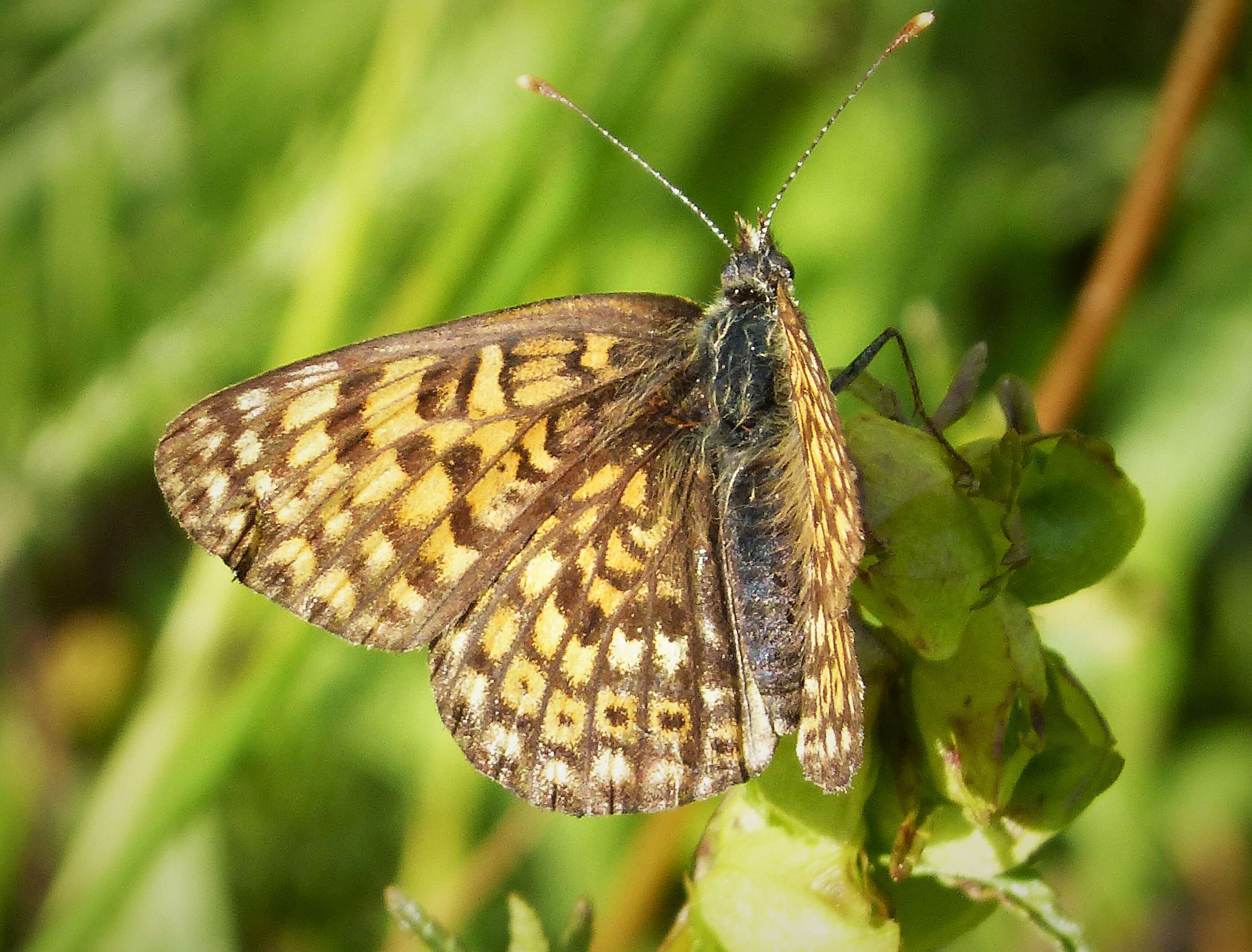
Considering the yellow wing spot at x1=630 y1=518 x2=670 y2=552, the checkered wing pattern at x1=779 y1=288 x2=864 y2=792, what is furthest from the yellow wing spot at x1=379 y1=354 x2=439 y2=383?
the checkered wing pattern at x1=779 y1=288 x2=864 y2=792

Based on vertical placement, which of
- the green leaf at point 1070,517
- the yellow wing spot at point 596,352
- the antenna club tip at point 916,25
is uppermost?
the antenna club tip at point 916,25

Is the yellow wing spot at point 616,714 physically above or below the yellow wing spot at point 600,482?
below

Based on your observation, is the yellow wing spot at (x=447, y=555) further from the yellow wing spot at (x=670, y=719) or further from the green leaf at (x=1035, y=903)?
the green leaf at (x=1035, y=903)

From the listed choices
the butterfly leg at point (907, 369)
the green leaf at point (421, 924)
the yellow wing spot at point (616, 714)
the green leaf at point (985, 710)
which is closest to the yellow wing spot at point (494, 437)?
the yellow wing spot at point (616, 714)

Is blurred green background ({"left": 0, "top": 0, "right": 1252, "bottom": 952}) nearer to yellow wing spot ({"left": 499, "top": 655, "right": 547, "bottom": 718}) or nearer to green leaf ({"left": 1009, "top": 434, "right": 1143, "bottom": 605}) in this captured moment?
yellow wing spot ({"left": 499, "top": 655, "right": 547, "bottom": 718})

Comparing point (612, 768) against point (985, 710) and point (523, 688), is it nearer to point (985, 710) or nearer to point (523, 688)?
point (523, 688)

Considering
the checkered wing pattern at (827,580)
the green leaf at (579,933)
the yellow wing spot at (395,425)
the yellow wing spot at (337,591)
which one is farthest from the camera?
the yellow wing spot at (395,425)

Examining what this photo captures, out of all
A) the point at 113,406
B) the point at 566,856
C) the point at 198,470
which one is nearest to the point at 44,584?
the point at 113,406

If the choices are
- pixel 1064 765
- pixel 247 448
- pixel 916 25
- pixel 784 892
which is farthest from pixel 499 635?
pixel 916 25
